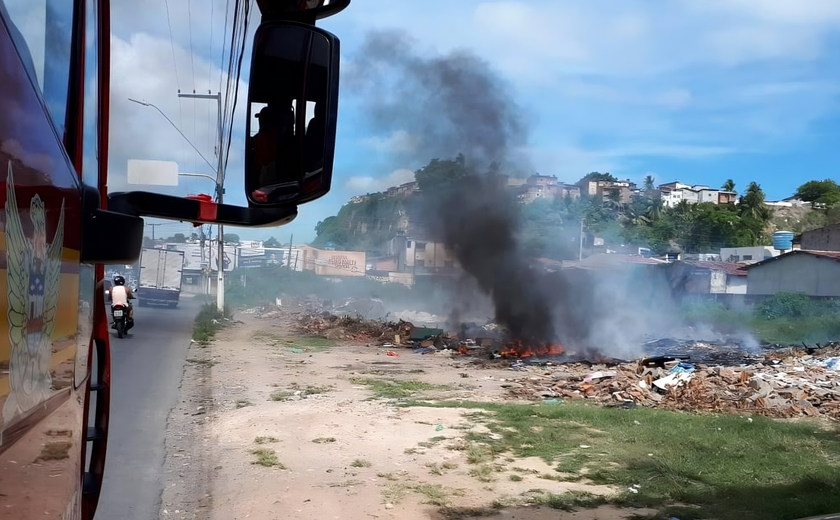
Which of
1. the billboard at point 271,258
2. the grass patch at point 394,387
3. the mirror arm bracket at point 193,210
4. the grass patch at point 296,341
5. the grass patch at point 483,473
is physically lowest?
the grass patch at point 296,341

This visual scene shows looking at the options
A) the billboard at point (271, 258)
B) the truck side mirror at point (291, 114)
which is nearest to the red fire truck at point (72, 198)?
the truck side mirror at point (291, 114)

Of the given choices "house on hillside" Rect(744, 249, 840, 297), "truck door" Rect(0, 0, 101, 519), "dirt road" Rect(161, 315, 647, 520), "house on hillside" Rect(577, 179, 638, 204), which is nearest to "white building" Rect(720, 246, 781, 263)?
"house on hillside" Rect(744, 249, 840, 297)

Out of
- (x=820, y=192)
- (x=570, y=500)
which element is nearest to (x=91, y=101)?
(x=570, y=500)

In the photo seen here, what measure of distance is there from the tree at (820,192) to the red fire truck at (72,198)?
74.2 meters

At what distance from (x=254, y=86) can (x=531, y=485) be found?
5017mm

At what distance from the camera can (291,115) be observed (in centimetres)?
198

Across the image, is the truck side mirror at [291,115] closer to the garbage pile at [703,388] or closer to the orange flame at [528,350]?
the garbage pile at [703,388]

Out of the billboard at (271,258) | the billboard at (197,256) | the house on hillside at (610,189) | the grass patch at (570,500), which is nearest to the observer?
the grass patch at (570,500)

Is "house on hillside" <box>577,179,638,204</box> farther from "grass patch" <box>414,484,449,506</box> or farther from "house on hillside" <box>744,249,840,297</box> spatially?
"grass patch" <box>414,484,449,506</box>

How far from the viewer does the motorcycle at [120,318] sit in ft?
54.5

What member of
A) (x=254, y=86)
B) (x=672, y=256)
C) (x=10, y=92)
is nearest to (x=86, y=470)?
(x=254, y=86)

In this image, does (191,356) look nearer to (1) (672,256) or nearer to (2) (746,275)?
(2) (746,275)

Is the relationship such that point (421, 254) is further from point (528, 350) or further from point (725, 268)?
point (725, 268)

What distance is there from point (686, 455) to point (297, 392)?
5.88 m
